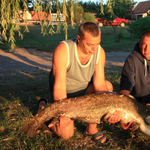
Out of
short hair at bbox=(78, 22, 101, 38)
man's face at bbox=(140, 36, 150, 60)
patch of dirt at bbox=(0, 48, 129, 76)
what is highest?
short hair at bbox=(78, 22, 101, 38)

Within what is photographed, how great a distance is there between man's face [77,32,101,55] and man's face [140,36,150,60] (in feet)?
2.62

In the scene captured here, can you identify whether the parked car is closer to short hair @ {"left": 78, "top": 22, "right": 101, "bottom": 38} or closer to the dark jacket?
the dark jacket

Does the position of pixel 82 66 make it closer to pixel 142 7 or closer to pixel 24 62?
pixel 24 62

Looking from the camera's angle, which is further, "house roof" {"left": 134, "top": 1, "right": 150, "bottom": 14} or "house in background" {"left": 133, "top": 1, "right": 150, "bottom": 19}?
"house roof" {"left": 134, "top": 1, "right": 150, "bottom": 14}

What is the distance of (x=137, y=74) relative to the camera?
11.0 ft

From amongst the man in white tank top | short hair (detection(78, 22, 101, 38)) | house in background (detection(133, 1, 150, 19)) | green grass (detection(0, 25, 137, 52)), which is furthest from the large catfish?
house in background (detection(133, 1, 150, 19))

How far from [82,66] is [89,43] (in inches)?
17.2

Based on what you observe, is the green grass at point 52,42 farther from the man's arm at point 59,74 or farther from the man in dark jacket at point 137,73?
the man's arm at point 59,74

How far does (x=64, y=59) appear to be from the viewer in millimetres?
2816

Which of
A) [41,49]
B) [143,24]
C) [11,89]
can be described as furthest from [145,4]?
[11,89]

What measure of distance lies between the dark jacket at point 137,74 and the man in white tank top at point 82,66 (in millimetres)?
318

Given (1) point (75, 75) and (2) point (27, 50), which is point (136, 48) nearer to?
(1) point (75, 75)

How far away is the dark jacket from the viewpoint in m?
3.28

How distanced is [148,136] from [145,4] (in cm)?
4891
